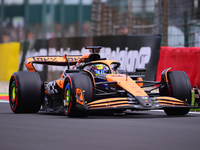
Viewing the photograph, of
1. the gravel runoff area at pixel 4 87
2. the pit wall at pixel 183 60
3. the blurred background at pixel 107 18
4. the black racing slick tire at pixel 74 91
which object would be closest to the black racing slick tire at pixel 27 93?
the black racing slick tire at pixel 74 91

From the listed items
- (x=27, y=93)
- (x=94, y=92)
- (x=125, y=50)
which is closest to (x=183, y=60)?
(x=125, y=50)

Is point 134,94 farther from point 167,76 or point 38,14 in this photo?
point 38,14

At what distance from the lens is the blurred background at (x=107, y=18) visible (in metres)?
18.9

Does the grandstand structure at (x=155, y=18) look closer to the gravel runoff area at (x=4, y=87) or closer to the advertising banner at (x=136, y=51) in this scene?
the advertising banner at (x=136, y=51)

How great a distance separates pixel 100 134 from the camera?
6.99 m

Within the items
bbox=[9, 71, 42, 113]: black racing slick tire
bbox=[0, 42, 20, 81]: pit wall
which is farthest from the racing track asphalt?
bbox=[0, 42, 20, 81]: pit wall

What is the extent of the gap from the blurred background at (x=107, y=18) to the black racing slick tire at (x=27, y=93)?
27.8 ft

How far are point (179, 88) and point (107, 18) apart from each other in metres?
16.4

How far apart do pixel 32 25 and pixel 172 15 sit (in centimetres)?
1814

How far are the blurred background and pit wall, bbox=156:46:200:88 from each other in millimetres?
657

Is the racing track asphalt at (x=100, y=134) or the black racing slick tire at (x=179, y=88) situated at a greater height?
the black racing slick tire at (x=179, y=88)

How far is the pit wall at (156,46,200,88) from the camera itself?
17.2 metres

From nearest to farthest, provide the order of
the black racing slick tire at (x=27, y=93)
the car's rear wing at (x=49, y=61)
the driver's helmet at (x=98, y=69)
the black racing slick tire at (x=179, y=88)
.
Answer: the black racing slick tire at (x=179, y=88)
the driver's helmet at (x=98, y=69)
the black racing slick tire at (x=27, y=93)
the car's rear wing at (x=49, y=61)

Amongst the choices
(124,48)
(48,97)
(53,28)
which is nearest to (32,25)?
(53,28)
